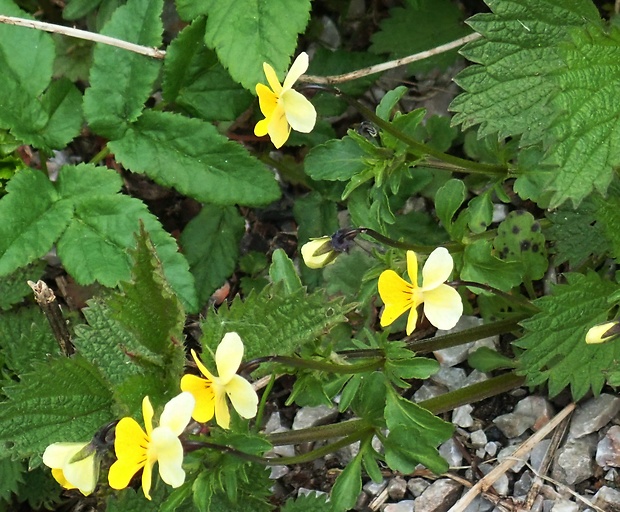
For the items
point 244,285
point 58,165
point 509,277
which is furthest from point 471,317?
point 58,165

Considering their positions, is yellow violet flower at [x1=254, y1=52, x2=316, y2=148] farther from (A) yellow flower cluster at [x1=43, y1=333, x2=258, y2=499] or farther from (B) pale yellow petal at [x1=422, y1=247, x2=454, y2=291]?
(A) yellow flower cluster at [x1=43, y1=333, x2=258, y2=499]

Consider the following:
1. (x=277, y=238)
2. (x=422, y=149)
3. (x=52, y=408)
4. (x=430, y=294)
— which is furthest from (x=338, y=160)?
(x=52, y=408)

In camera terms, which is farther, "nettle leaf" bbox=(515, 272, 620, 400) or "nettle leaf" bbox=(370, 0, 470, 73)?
"nettle leaf" bbox=(370, 0, 470, 73)

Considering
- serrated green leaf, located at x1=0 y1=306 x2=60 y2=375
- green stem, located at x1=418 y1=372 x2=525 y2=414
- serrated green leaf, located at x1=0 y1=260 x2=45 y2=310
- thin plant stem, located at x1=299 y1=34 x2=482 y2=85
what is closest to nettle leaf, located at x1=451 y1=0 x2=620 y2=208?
thin plant stem, located at x1=299 y1=34 x2=482 y2=85

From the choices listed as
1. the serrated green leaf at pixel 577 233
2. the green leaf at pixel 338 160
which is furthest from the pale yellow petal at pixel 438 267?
the serrated green leaf at pixel 577 233

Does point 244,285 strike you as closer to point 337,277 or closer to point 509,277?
point 337,277
